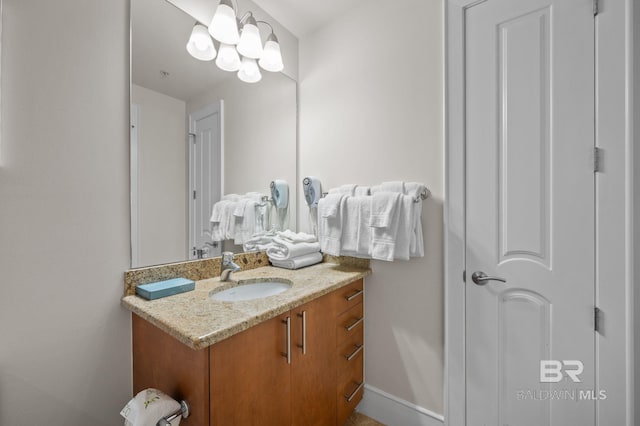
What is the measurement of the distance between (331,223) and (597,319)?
1206 mm

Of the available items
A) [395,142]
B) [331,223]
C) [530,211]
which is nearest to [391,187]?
[395,142]

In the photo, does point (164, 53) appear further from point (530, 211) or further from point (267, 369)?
point (530, 211)

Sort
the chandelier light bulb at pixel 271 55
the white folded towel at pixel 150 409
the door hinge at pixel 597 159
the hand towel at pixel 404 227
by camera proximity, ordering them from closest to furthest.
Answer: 1. the white folded towel at pixel 150 409
2. the door hinge at pixel 597 159
3. the hand towel at pixel 404 227
4. the chandelier light bulb at pixel 271 55

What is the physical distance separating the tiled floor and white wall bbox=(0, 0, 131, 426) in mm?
1188

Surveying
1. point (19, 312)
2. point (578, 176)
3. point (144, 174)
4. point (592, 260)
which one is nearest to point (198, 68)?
point (144, 174)

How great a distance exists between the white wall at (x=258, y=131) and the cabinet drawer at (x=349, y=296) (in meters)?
0.67

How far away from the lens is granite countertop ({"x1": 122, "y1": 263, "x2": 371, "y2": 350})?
84cm

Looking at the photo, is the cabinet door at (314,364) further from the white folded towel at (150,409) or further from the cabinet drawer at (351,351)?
the white folded towel at (150,409)

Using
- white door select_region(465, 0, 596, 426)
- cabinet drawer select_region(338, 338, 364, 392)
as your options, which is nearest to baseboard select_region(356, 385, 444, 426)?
cabinet drawer select_region(338, 338, 364, 392)

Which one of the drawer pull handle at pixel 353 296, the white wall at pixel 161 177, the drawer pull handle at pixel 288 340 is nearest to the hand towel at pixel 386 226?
the drawer pull handle at pixel 353 296

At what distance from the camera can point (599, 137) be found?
1.06m

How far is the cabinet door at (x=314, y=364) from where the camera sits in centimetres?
114

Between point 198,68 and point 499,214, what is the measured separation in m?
1.66

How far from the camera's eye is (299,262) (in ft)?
5.51
